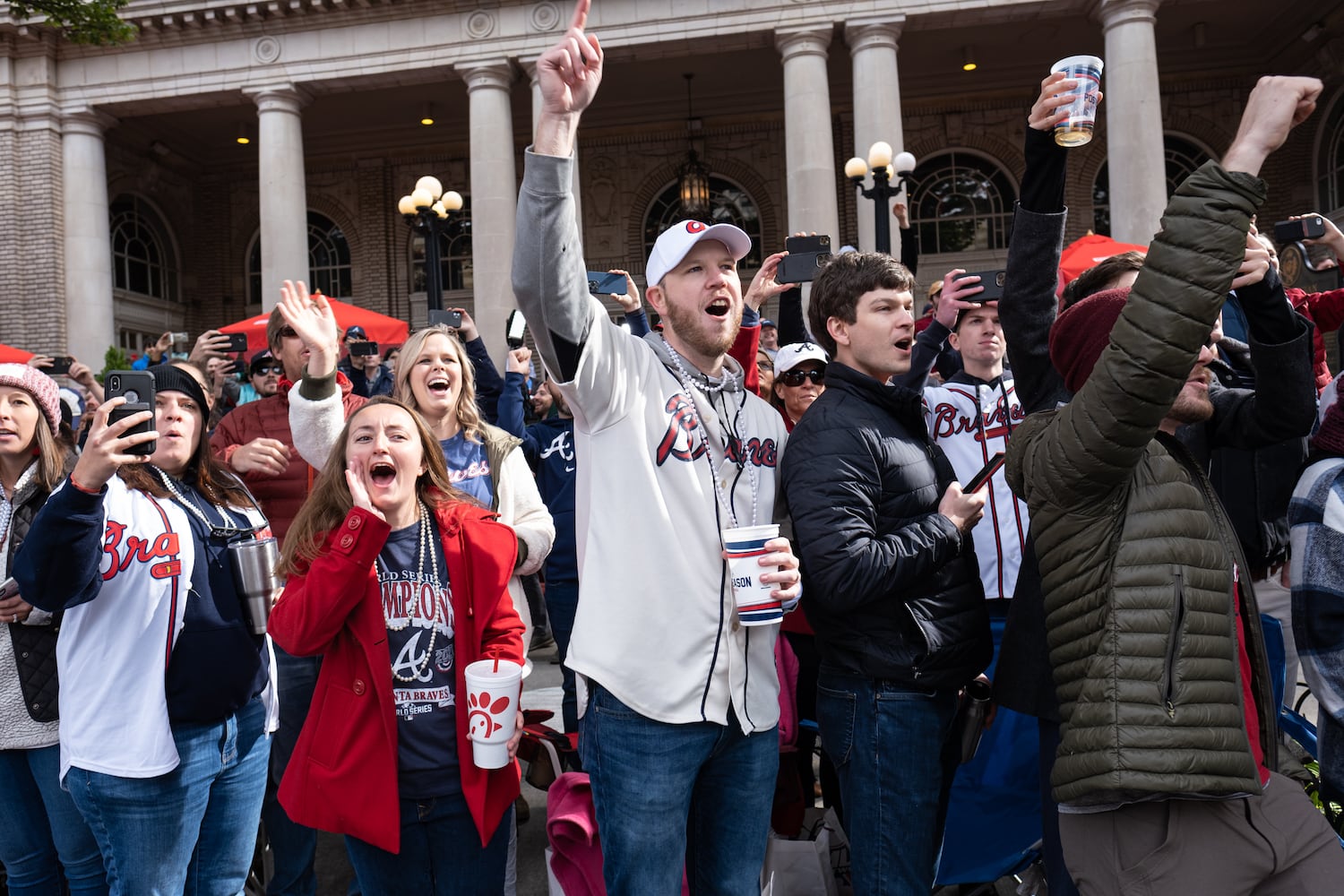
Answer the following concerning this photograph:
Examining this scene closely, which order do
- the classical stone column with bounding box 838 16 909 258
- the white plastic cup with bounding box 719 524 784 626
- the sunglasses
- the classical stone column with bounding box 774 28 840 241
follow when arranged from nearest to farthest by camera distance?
the white plastic cup with bounding box 719 524 784 626
the sunglasses
the classical stone column with bounding box 838 16 909 258
the classical stone column with bounding box 774 28 840 241

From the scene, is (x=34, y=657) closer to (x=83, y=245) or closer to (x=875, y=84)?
(x=875, y=84)

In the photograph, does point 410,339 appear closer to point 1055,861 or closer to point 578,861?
point 578,861

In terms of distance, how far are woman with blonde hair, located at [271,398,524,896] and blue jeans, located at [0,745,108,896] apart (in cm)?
87

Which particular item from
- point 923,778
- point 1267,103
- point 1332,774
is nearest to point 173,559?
point 923,778

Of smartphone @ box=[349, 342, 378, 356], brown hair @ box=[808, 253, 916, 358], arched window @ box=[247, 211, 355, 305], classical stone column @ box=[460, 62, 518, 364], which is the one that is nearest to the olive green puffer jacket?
brown hair @ box=[808, 253, 916, 358]

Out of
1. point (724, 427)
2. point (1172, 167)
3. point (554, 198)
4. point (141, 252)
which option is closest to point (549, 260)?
point (554, 198)

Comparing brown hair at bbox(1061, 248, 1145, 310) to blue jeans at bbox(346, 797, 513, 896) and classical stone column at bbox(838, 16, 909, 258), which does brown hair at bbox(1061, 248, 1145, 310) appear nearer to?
blue jeans at bbox(346, 797, 513, 896)

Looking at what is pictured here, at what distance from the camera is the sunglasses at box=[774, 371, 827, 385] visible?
4551mm

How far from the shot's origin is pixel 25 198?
67.0 ft

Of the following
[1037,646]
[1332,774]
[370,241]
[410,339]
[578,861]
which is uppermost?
[370,241]

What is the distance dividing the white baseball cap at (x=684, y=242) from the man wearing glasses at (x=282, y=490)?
4.70 ft

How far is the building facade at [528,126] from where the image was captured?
58.9 ft

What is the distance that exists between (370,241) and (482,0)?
788 cm

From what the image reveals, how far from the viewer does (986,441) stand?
3.97 m
